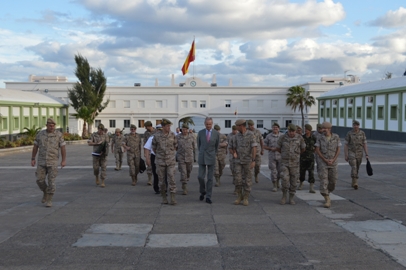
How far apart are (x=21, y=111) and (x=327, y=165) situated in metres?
42.3

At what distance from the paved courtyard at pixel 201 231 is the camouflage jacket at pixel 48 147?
103 centimetres

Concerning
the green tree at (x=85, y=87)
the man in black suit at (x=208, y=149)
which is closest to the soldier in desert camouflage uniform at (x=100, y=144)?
the man in black suit at (x=208, y=149)

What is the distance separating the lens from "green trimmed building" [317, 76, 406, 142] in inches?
1788

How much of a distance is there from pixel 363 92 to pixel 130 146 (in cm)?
4360

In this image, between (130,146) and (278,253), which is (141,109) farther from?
(278,253)

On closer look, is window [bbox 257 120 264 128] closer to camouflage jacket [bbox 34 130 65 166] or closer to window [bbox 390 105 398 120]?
window [bbox 390 105 398 120]

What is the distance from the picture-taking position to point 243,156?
36.6 feet

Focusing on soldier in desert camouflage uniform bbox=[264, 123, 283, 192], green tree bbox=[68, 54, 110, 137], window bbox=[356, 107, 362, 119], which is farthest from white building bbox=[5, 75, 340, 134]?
soldier in desert camouflage uniform bbox=[264, 123, 283, 192]

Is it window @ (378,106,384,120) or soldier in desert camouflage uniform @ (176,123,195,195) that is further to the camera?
window @ (378,106,384,120)

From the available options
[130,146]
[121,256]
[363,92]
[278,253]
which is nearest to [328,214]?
[278,253]

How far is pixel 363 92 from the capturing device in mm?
53781

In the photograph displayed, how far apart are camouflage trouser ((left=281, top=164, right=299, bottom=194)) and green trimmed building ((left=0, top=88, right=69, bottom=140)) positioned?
118 feet

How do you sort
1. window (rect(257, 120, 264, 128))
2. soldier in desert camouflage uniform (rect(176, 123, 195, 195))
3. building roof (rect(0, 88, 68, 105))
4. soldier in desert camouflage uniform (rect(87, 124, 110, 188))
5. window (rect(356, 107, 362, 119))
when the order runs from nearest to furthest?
soldier in desert camouflage uniform (rect(176, 123, 195, 195)) → soldier in desert camouflage uniform (rect(87, 124, 110, 188)) → building roof (rect(0, 88, 68, 105)) → window (rect(356, 107, 362, 119)) → window (rect(257, 120, 264, 128))

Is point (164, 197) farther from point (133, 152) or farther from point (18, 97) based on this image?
point (18, 97)
